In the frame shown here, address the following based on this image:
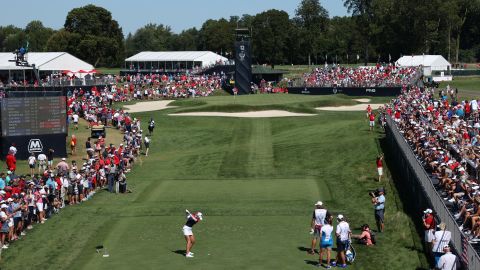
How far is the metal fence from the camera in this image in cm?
1852

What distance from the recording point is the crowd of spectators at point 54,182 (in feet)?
83.5

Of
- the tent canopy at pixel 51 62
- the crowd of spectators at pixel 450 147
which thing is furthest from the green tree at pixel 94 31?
the crowd of spectators at pixel 450 147

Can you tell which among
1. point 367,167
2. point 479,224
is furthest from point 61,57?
point 479,224

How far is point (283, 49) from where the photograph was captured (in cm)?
13812

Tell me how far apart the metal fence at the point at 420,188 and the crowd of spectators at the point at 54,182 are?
1244 cm

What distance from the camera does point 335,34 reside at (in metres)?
147

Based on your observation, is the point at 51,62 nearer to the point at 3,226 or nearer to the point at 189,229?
the point at 3,226

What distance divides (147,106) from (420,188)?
4882 cm

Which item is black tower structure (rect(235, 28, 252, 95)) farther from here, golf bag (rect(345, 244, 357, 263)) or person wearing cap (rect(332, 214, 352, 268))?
person wearing cap (rect(332, 214, 352, 268))

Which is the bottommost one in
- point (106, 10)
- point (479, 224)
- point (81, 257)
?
point (81, 257)

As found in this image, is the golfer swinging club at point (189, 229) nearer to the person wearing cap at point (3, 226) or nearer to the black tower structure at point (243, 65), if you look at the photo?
the person wearing cap at point (3, 226)

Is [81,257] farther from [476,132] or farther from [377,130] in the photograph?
[377,130]

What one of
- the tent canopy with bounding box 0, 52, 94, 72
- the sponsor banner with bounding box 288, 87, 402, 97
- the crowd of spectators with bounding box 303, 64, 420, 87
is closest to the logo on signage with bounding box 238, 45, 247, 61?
the sponsor banner with bounding box 288, 87, 402, 97

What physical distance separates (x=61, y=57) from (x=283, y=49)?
2036 inches
